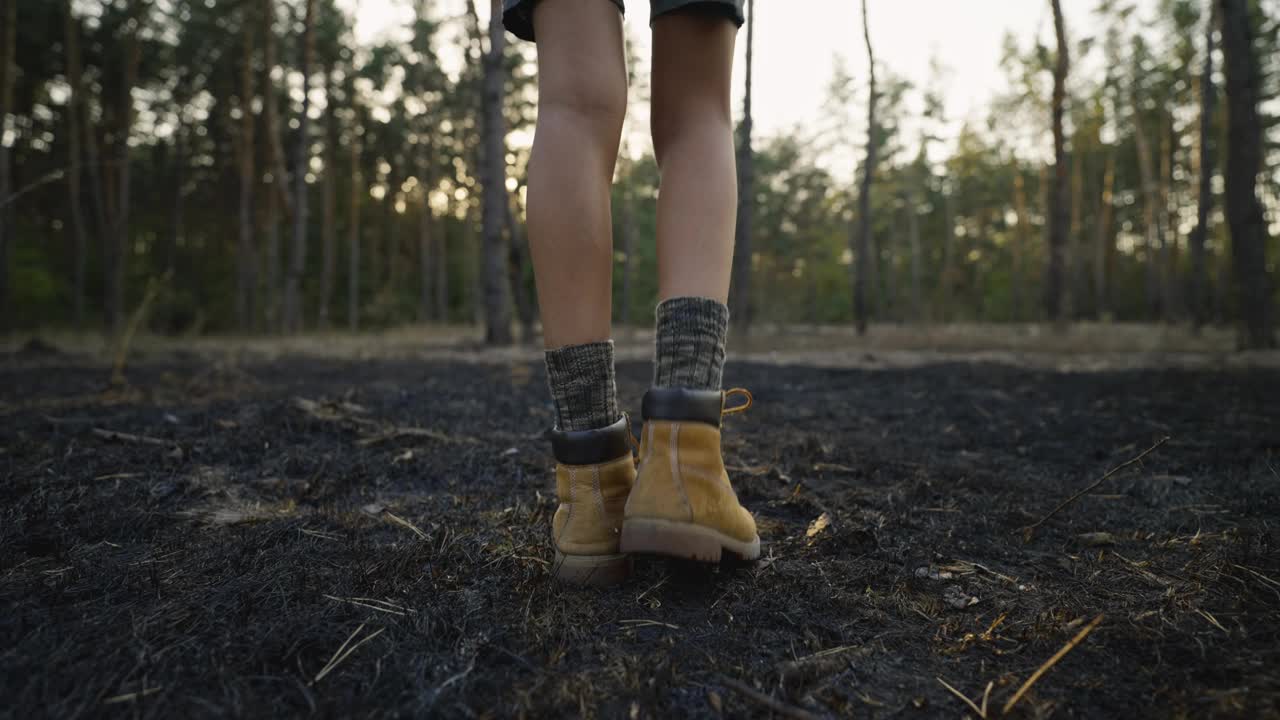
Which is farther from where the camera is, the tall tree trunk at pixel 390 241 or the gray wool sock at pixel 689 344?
the tall tree trunk at pixel 390 241

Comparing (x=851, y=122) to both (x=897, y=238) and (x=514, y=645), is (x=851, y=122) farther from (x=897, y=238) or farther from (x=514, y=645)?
(x=514, y=645)

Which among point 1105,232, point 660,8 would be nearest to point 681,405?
point 660,8

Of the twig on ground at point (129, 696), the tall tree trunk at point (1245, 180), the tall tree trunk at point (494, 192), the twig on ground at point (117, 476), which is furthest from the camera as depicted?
the tall tree trunk at point (494, 192)

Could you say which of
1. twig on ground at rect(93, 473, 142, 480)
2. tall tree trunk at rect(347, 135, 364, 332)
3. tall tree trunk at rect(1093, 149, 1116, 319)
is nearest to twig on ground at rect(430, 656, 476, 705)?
twig on ground at rect(93, 473, 142, 480)

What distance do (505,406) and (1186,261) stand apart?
37392 mm

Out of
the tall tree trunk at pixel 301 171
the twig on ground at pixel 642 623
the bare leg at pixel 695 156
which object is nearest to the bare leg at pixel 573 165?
the bare leg at pixel 695 156

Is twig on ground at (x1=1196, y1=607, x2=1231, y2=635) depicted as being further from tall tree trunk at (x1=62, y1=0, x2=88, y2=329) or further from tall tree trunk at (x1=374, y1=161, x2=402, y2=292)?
tall tree trunk at (x1=374, y1=161, x2=402, y2=292)

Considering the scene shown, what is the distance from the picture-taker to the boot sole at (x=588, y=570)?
103 centimetres

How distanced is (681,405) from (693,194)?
1.20ft

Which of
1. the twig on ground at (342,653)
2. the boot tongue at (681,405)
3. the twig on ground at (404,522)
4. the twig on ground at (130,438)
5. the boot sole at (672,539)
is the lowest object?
the twig on ground at (404,522)

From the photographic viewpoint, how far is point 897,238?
3300 cm

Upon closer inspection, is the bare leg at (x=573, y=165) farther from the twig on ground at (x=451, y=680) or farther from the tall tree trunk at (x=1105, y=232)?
the tall tree trunk at (x=1105, y=232)

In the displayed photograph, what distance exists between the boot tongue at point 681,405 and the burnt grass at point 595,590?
26 cm

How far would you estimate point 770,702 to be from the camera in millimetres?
705
